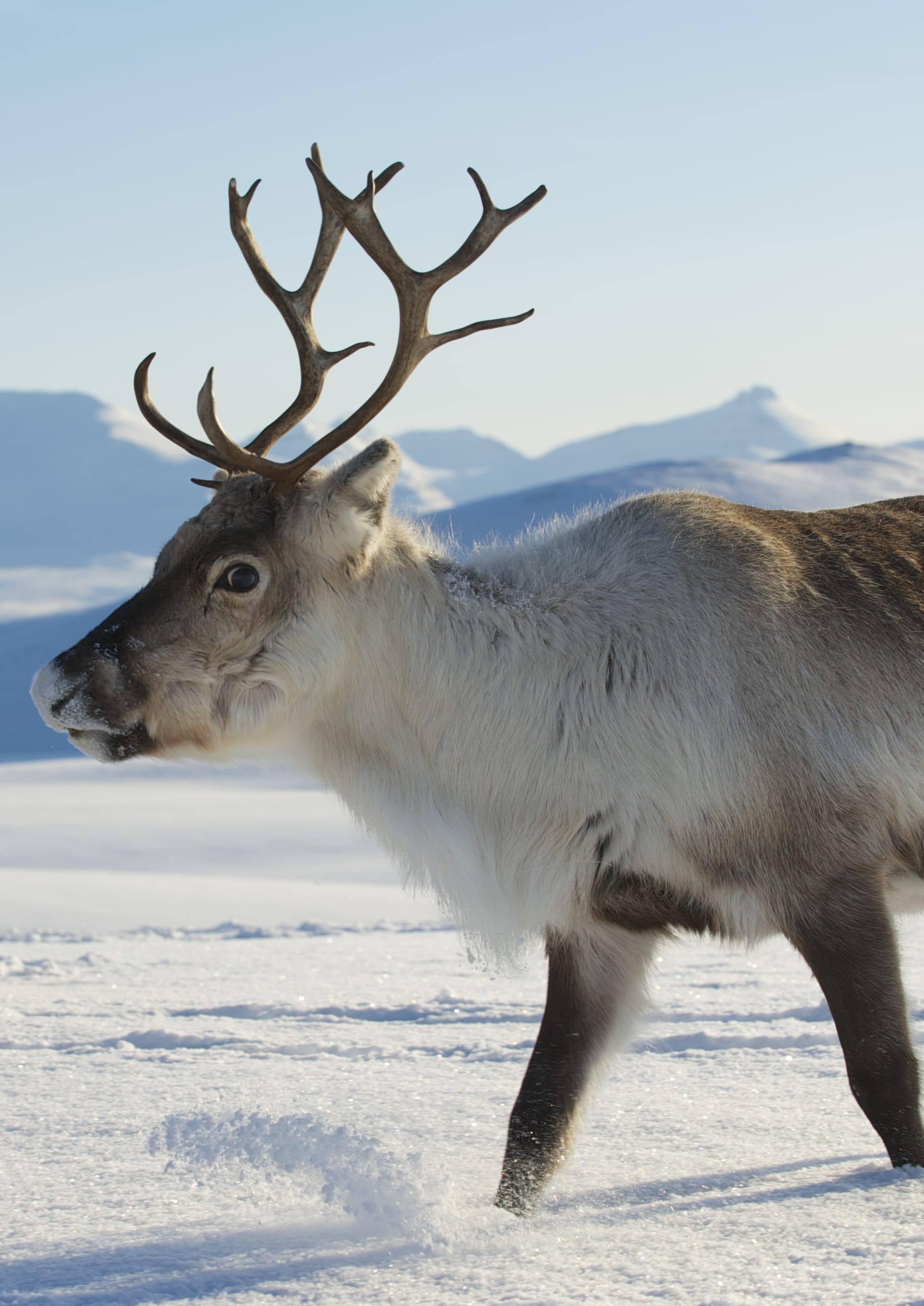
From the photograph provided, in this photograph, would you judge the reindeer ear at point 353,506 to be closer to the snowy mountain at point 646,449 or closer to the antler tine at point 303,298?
the antler tine at point 303,298

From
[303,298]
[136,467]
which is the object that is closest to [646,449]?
[136,467]

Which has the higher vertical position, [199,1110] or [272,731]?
[272,731]

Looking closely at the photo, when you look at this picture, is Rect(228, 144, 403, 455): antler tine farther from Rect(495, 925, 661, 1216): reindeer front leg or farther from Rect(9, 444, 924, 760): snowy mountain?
Rect(9, 444, 924, 760): snowy mountain

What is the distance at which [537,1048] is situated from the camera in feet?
10.3

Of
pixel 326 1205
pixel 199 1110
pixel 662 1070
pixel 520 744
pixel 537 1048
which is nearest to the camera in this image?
pixel 326 1205

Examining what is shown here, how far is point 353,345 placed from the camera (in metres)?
3.31

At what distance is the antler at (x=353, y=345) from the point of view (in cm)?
321

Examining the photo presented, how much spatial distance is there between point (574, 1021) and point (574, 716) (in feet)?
2.60

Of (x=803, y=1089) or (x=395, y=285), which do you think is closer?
(x=395, y=285)

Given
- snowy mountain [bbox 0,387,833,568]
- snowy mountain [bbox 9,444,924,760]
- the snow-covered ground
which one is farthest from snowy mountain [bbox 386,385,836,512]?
the snow-covered ground

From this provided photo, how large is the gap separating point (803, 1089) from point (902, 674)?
1297 mm

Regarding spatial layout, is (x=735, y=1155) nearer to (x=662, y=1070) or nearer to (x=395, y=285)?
(x=662, y=1070)

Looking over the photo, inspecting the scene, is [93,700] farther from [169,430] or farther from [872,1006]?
[872,1006]

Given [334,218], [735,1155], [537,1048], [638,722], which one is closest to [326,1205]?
[537,1048]
